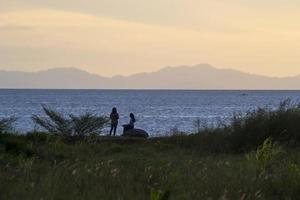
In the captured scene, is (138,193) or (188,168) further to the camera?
(188,168)

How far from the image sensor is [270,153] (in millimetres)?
12031

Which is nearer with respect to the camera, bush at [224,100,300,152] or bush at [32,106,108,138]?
bush at [224,100,300,152]

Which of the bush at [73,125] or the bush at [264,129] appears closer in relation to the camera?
the bush at [264,129]

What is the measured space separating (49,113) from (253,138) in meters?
8.41

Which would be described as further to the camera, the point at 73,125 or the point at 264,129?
the point at 73,125

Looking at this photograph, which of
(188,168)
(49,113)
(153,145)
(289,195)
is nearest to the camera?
(289,195)

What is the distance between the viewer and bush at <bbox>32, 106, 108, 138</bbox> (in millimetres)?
25250

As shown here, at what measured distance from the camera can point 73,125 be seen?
25.3m

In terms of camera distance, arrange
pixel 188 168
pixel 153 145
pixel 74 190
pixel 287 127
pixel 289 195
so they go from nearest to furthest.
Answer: pixel 74 190 → pixel 289 195 → pixel 188 168 → pixel 287 127 → pixel 153 145

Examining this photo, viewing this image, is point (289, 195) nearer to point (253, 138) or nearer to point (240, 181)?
point (240, 181)

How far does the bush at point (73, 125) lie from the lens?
25250mm

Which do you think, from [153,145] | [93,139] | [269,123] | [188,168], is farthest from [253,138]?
[188,168]

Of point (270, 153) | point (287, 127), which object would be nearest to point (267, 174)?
point (270, 153)

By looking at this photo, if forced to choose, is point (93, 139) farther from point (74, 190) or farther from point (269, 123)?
point (74, 190)
